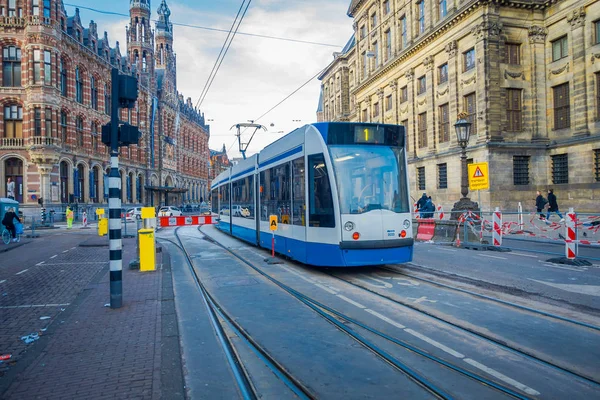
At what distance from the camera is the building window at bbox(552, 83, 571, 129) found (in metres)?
25.5

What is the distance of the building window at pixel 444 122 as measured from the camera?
99.4 ft

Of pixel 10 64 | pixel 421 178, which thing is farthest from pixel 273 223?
pixel 10 64

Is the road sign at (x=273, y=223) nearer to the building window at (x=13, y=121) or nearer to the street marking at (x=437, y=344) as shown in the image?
the street marking at (x=437, y=344)

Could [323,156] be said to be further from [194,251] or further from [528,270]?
[194,251]

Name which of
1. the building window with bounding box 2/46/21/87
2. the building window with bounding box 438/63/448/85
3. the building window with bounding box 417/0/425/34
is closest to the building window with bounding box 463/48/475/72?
the building window with bounding box 438/63/448/85

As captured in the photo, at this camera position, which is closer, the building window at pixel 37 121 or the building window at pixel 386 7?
the building window at pixel 37 121

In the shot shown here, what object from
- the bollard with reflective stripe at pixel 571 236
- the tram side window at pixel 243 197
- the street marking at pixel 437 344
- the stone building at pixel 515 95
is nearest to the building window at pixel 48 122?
the tram side window at pixel 243 197

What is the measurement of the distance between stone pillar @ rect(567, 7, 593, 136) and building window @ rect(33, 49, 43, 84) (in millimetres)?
38362

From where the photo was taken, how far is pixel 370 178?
9.05 m

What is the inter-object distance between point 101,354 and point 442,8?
105 ft

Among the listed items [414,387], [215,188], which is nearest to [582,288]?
[414,387]

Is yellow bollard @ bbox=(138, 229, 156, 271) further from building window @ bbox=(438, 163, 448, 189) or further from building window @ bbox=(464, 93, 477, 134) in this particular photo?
building window @ bbox=(438, 163, 448, 189)

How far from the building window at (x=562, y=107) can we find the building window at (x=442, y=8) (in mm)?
8877

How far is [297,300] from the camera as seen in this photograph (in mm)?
7211
